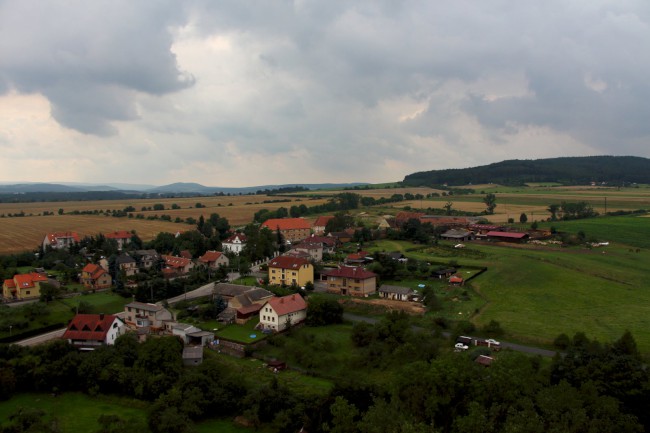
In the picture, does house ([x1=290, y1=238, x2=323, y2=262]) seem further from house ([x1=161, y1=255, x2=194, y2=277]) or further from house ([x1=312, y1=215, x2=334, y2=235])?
house ([x1=312, y1=215, x2=334, y2=235])

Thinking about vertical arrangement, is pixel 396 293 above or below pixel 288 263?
below

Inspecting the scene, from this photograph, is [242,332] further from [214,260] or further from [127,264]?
[127,264]

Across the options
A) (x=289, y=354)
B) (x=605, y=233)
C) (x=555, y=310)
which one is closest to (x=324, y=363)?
(x=289, y=354)

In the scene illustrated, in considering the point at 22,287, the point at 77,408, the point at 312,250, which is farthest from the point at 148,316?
the point at 312,250

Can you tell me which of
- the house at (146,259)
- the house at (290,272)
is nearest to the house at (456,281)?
the house at (290,272)

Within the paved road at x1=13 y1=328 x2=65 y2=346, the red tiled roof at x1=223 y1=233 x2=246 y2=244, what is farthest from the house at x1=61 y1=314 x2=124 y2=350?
the red tiled roof at x1=223 y1=233 x2=246 y2=244
